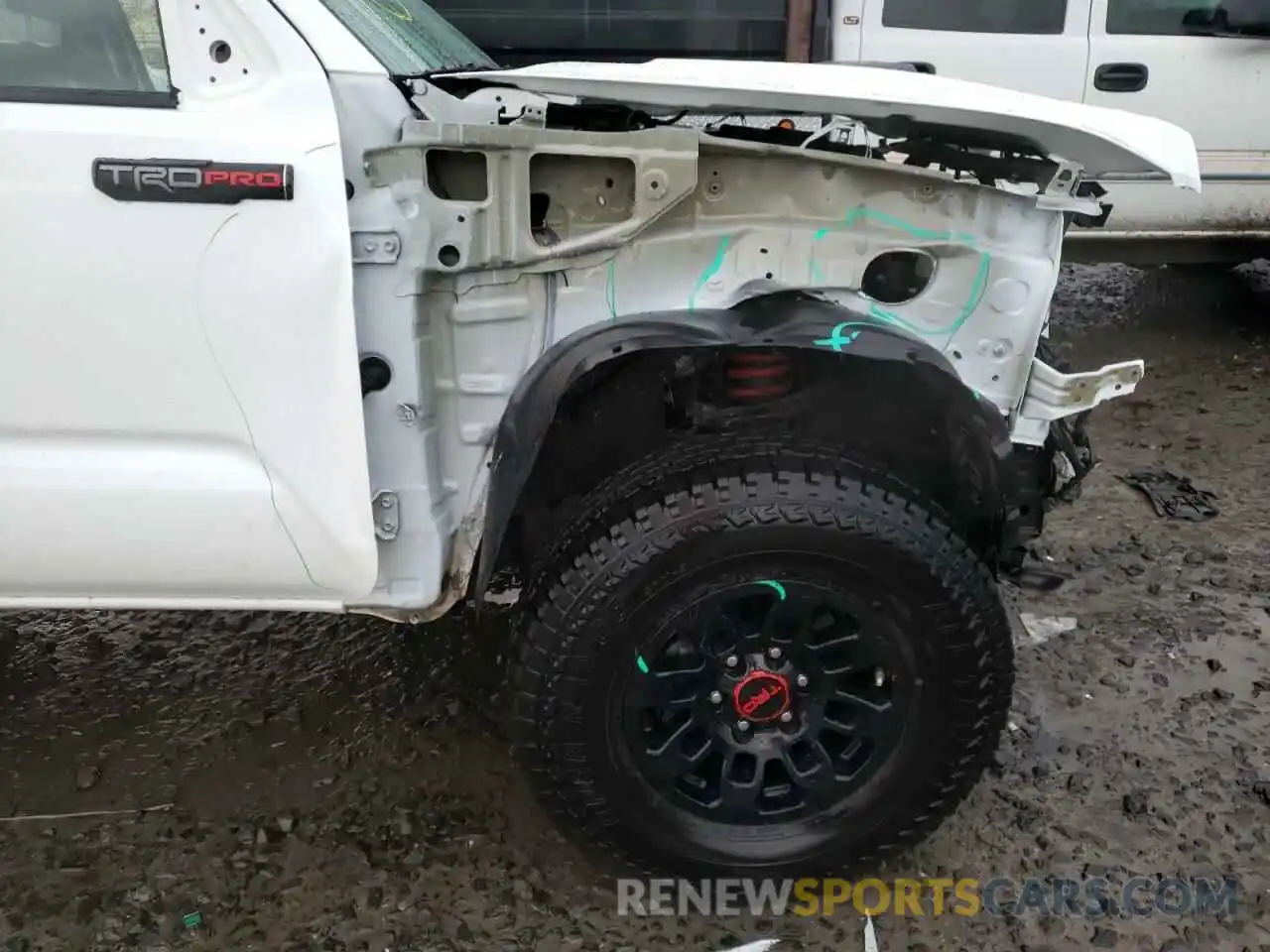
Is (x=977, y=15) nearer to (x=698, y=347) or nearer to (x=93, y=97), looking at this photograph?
(x=698, y=347)

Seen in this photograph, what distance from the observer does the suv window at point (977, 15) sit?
473 cm

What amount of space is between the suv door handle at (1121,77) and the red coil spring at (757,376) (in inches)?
142

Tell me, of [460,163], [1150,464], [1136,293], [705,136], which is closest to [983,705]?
[705,136]

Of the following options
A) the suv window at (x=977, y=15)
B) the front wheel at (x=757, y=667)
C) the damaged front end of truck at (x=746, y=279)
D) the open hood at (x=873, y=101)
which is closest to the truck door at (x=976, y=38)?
the suv window at (x=977, y=15)

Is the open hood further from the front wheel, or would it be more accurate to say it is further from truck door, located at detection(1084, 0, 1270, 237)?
truck door, located at detection(1084, 0, 1270, 237)

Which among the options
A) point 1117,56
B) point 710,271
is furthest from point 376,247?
point 1117,56

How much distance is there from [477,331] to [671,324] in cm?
38

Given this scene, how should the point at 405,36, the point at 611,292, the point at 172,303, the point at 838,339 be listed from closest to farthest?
the point at 172,303
the point at 838,339
the point at 611,292
the point at 405,36

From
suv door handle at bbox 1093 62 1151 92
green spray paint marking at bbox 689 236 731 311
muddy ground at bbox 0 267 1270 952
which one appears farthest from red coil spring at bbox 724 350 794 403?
suv door handle at bbox 1093 62 1151 92

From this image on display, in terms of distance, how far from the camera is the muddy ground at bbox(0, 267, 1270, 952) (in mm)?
2133

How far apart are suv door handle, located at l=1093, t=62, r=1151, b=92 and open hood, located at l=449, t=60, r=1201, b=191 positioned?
319 cm

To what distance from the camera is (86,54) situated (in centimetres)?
181

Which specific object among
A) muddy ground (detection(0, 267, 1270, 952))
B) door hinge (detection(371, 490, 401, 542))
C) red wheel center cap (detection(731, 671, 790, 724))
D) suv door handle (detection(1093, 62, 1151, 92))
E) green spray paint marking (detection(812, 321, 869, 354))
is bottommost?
muddy ground (detection(0, 267, 1270, 952))

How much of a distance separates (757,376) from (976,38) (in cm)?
349
